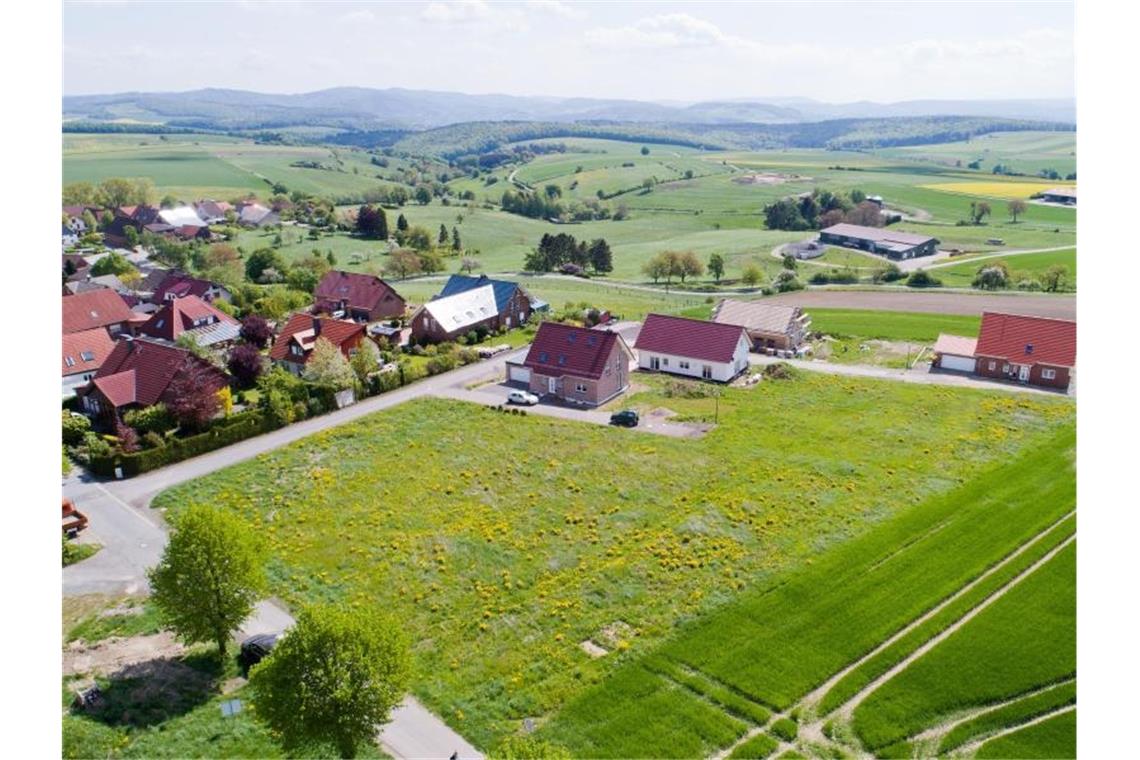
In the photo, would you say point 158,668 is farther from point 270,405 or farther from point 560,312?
point 560,312

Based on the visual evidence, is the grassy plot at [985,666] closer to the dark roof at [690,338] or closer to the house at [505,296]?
the dark roof at [690,338]

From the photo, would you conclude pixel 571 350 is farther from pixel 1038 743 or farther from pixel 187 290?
pixel 187 290

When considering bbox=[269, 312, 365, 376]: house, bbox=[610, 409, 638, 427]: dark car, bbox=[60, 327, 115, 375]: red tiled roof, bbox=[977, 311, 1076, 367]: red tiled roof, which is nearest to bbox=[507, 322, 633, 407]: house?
bbox=[610, 409, 638, 427]: dark car

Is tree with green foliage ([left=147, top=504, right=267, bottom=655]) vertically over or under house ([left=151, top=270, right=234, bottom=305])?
under

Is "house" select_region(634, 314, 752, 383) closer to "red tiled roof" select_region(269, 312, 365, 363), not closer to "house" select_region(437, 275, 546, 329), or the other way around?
"house" select_region(437, 275, 546, 329)

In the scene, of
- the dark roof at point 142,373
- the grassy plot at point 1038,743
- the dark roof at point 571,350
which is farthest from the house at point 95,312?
the grassy plot at point 1038,743
